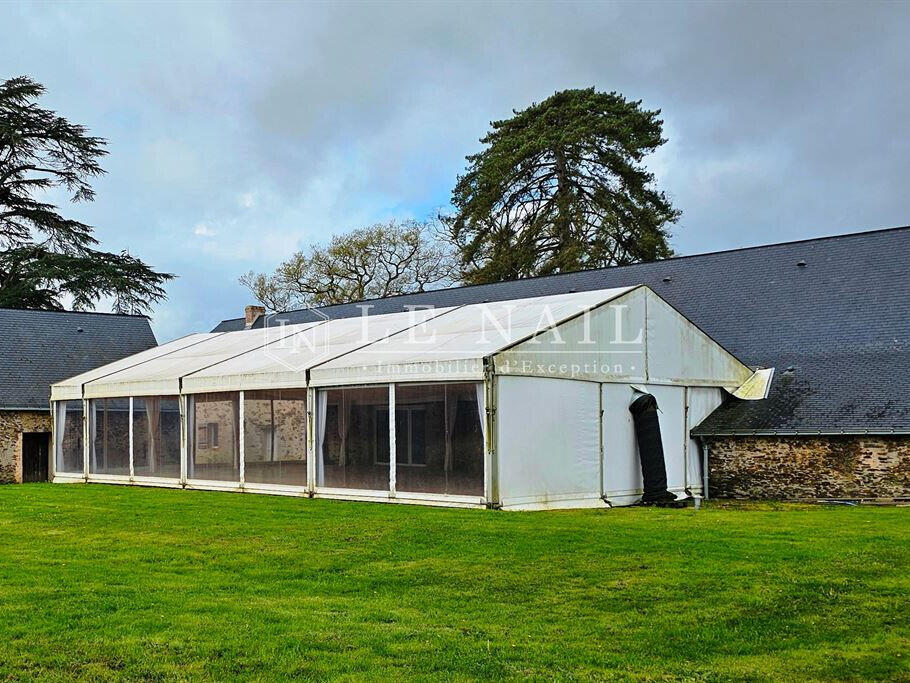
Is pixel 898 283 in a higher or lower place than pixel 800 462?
higher

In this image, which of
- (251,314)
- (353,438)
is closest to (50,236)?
(251,314)

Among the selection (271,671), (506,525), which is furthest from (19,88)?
(271,671)

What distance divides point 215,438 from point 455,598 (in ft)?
30.3

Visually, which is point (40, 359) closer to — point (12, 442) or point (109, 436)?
point (12, 442)

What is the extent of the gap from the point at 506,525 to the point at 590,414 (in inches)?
130

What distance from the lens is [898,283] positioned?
1519 centimetres

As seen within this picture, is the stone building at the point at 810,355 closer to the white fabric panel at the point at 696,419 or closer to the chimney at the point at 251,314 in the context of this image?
the white fabric panel at the point at 696,419

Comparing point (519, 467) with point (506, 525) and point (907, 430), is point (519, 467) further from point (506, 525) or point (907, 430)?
point (907, 430)

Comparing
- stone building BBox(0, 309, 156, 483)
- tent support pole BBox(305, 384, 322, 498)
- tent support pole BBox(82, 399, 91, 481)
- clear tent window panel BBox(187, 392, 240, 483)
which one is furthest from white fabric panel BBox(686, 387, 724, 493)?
stone building BBox(0, 309, 156, 483)

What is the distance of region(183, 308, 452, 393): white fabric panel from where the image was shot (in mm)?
13344

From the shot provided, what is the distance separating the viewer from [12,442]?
65.1 ft

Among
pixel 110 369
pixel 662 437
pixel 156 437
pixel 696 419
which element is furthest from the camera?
pixel 110 369

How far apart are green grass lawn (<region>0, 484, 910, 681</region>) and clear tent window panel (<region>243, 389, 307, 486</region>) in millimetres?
3127

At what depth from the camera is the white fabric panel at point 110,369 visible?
17.6m
